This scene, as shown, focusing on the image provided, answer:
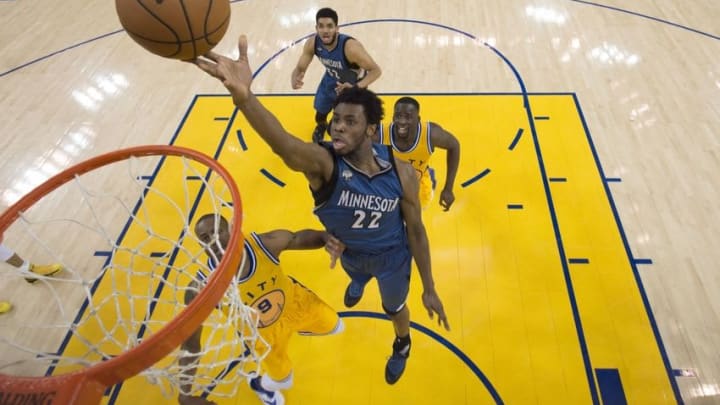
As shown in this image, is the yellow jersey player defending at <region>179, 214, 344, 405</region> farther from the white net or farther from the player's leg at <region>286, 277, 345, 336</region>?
the white net

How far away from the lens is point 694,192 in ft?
13.9

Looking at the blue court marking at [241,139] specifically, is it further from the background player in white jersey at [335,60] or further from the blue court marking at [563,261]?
the blue court marking at [563,261]

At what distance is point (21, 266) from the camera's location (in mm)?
3633

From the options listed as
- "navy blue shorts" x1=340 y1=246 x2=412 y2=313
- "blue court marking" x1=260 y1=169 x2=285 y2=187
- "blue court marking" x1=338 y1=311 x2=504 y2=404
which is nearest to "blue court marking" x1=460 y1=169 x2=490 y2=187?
"blue court marking" x1=338 y1=311 x2=504 y2=404

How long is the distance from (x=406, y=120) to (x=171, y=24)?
176cm

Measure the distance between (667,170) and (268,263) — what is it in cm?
404

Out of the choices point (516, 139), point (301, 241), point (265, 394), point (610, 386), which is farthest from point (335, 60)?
point (610, 386)

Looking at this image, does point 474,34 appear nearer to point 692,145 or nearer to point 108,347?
point 692,145

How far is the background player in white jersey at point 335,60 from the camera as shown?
3.95 m

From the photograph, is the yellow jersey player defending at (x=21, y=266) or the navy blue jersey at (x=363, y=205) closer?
the navy blue jersey at (x=363, y=205)

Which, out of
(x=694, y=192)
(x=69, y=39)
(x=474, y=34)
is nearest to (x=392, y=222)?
(x=694, y=192)

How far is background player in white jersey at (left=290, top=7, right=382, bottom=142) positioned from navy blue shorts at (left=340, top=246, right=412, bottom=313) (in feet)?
5.66

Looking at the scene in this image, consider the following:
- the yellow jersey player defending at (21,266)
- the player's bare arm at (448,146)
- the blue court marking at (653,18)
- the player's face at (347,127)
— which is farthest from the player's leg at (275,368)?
the blue court marking at (653,18)

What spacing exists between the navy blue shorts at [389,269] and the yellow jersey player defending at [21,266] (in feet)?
8.19
